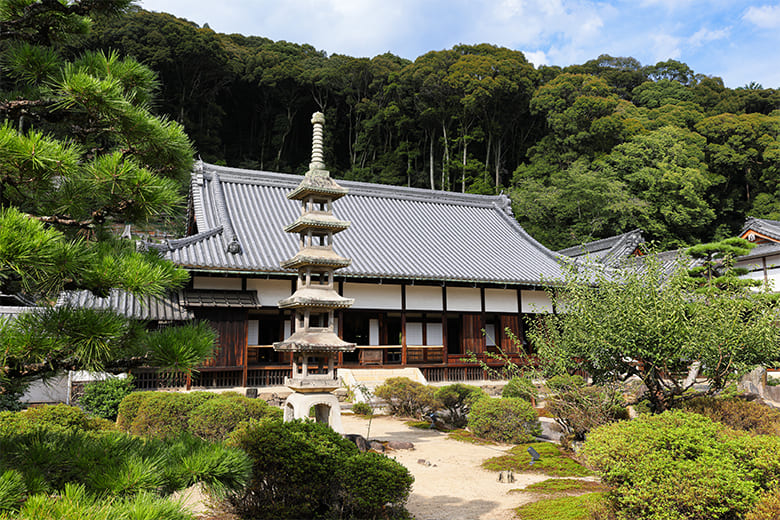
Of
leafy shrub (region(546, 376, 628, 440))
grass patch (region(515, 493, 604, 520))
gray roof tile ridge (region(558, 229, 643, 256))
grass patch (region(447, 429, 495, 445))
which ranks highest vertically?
gray roof tile ridge (region(558, 229, 643, 256))

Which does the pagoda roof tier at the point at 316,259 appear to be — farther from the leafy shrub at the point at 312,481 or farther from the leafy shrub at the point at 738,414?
the leafy shrub at the point at 738,414

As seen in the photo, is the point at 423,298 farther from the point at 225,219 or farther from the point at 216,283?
the point at 225,219

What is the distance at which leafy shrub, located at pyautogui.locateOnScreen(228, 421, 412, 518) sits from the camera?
570 cm

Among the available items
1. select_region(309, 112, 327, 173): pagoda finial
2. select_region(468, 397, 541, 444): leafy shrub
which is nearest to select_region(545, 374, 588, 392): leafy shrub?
select_region(468, 397, 541, 444): leafy shrub

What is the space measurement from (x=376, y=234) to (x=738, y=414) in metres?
14.9

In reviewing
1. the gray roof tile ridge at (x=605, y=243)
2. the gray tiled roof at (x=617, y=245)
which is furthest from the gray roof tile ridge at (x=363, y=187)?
the gray roof tile ridge at (x=605, y=243)

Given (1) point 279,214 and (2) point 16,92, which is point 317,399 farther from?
(1) point 279,214

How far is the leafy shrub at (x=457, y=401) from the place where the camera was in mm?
13367

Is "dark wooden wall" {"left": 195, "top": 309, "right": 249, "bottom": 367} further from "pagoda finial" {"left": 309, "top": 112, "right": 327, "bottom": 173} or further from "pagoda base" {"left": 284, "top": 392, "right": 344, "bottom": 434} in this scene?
"pagoda finial" {"left": 309, "top": 112, "right": 327, "bottom": 173}

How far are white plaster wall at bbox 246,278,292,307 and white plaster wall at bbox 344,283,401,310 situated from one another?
6.91ft

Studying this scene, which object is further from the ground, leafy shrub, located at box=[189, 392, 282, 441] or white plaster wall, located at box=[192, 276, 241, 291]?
white plaster wall, located at box=[192, 276, 241, 291]

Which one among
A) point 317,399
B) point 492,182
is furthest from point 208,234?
point 492,182

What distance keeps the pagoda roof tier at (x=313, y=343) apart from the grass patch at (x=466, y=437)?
3.51 m

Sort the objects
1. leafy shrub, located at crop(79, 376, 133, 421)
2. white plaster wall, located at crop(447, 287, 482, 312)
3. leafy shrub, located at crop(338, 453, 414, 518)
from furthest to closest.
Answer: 1. white plaster wall, located at crop(447, 287, 482, 312)
2. leafy shrub, located at crop(79, 376, 133, 421)
3. leafy shrub, located at crop(338, 453, 414, 518)
